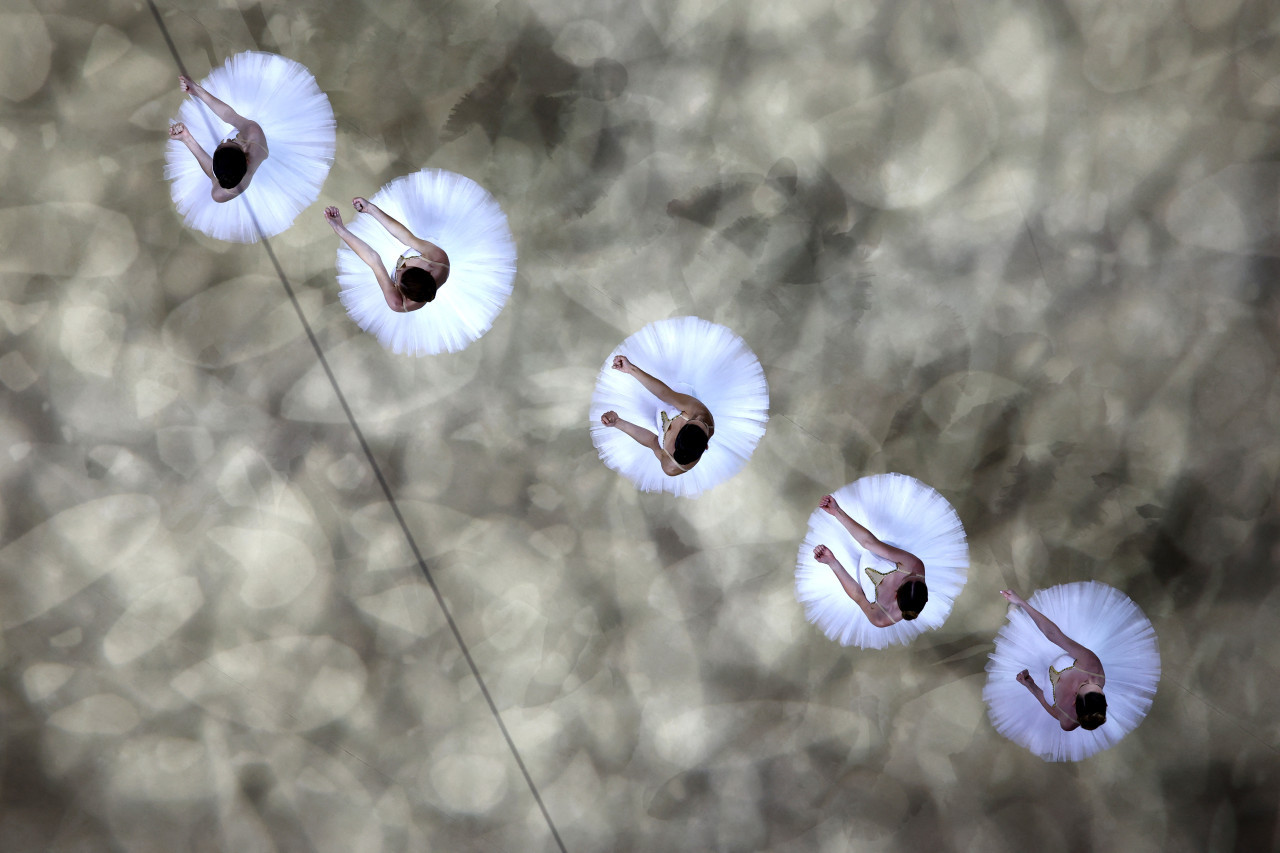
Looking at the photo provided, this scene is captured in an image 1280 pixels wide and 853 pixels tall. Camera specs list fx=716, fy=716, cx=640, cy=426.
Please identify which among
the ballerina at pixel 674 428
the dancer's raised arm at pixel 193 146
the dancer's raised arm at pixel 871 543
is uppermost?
the dancer's raised arm at pixel 193 146

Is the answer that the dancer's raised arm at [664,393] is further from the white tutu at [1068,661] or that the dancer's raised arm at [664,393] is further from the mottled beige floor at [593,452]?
the white tutu at [1068,661]

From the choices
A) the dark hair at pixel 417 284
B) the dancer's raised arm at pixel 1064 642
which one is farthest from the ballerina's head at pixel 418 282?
the dancer's raised arm at pixel 1064 642

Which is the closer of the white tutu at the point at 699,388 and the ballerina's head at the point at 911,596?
the ballerina's head at the point at 911,596

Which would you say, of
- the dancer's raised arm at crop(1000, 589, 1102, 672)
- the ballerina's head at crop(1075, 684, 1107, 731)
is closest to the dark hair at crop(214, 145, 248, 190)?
the dancer's raised arm at crop(1000, 589, 1102, 672)

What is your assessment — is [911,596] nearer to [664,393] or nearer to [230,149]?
[664,393]

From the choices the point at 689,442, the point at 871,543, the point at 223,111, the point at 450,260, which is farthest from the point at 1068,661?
the point at 223,111

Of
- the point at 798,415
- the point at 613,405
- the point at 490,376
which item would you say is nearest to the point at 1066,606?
the point at 798,415

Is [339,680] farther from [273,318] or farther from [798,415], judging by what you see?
[798,415]

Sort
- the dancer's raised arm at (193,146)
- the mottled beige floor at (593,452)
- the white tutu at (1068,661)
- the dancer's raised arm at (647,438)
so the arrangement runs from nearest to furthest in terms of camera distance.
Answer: the dancer's raised arm at (193,146)
the dancer's raised arm at (647,438)
the white tutu at (1068,661)
the mottled beige floor at (593,452)
